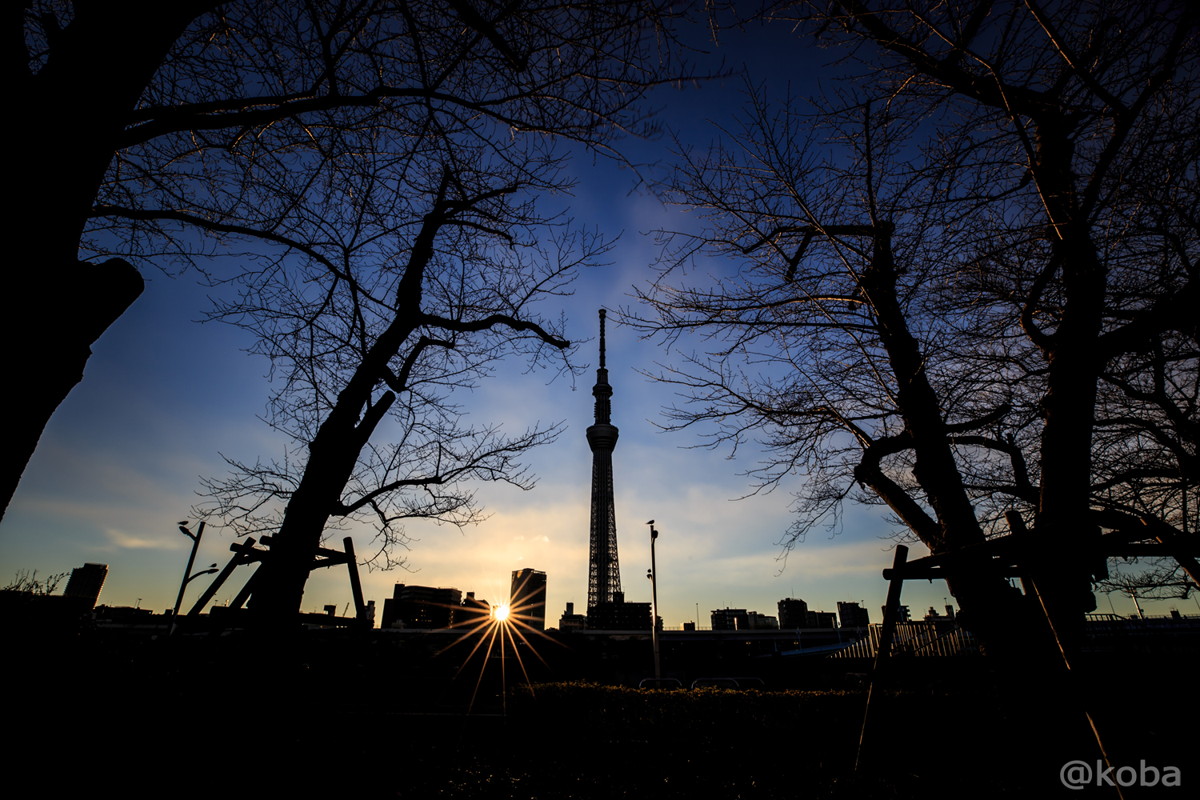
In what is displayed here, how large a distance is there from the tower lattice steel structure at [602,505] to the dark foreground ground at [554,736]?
51.7 meters

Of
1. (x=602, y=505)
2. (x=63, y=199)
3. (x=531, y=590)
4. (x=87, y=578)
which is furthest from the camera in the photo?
(x=531, y=590)

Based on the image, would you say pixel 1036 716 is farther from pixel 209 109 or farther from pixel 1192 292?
pixel 209 109

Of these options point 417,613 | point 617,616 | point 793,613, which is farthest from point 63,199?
point 793,613

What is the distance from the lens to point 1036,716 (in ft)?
12.5

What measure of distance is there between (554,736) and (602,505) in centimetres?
5654

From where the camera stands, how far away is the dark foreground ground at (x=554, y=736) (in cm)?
400

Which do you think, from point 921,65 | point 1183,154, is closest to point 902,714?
point 1183,154

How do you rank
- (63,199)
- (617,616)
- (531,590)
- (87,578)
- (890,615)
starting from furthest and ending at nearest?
(531,590), (87,578), (617,616), (890,615), (63,199)

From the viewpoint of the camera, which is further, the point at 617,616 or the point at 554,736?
the point at 617,616

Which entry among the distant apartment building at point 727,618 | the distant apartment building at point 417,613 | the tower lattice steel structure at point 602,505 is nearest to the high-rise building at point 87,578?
the distant apartment building at point 417,613

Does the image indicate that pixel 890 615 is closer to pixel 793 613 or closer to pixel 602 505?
pixel 602 505

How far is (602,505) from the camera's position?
6494 centimetres

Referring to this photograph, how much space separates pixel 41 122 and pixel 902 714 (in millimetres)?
9983

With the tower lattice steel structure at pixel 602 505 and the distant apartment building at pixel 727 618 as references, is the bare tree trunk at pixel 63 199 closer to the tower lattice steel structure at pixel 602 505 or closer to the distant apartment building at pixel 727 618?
the tower lattice steel structure at pixel 602 505
